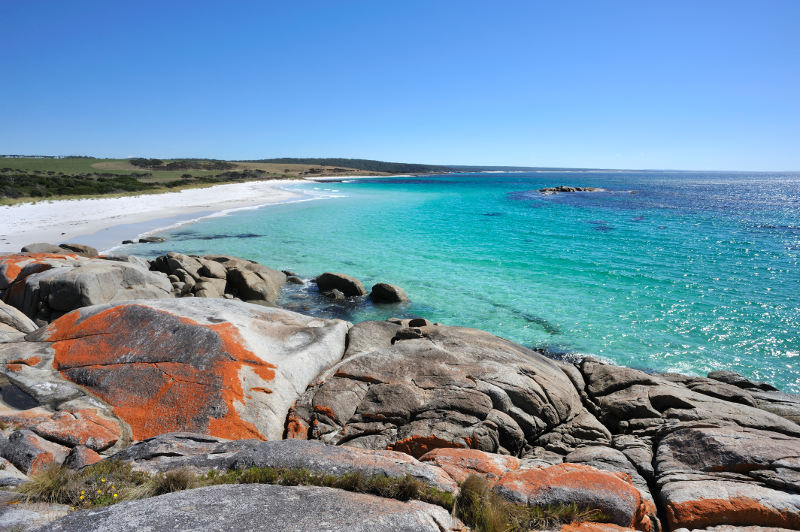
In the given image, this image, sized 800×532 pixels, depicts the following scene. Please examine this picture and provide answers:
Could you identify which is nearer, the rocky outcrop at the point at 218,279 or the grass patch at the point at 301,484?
the grass patch at the point at 301,484

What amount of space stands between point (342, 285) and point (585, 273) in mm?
14266

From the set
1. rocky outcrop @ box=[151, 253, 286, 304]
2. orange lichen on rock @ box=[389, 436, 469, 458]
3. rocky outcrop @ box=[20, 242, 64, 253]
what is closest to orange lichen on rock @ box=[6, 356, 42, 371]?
orange lichen on rock @ box=[389, 436, 469, 458]

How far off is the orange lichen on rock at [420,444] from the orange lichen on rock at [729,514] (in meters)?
2.96

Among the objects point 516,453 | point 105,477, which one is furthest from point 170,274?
point 516,453

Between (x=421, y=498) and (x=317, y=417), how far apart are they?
351cm

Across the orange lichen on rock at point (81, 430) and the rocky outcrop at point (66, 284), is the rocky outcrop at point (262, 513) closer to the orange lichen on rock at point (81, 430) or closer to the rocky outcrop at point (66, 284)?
the orange lichen on rock at point (81, 430)

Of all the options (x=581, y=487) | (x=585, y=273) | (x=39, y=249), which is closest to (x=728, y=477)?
(x=581, y=487)

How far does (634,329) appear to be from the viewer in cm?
1555

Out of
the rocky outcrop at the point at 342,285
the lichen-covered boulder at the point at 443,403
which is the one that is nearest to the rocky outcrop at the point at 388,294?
the rocky outcrop at the point at 342,285

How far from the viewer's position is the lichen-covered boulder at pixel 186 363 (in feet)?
22.7

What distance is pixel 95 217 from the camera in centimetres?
3744

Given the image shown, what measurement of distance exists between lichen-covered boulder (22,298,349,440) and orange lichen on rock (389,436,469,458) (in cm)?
225

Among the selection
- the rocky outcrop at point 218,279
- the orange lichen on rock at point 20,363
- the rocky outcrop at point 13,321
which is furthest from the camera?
the rocky outcrop at point 218,279

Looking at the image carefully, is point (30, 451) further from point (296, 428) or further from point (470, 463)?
point (470, 463)
